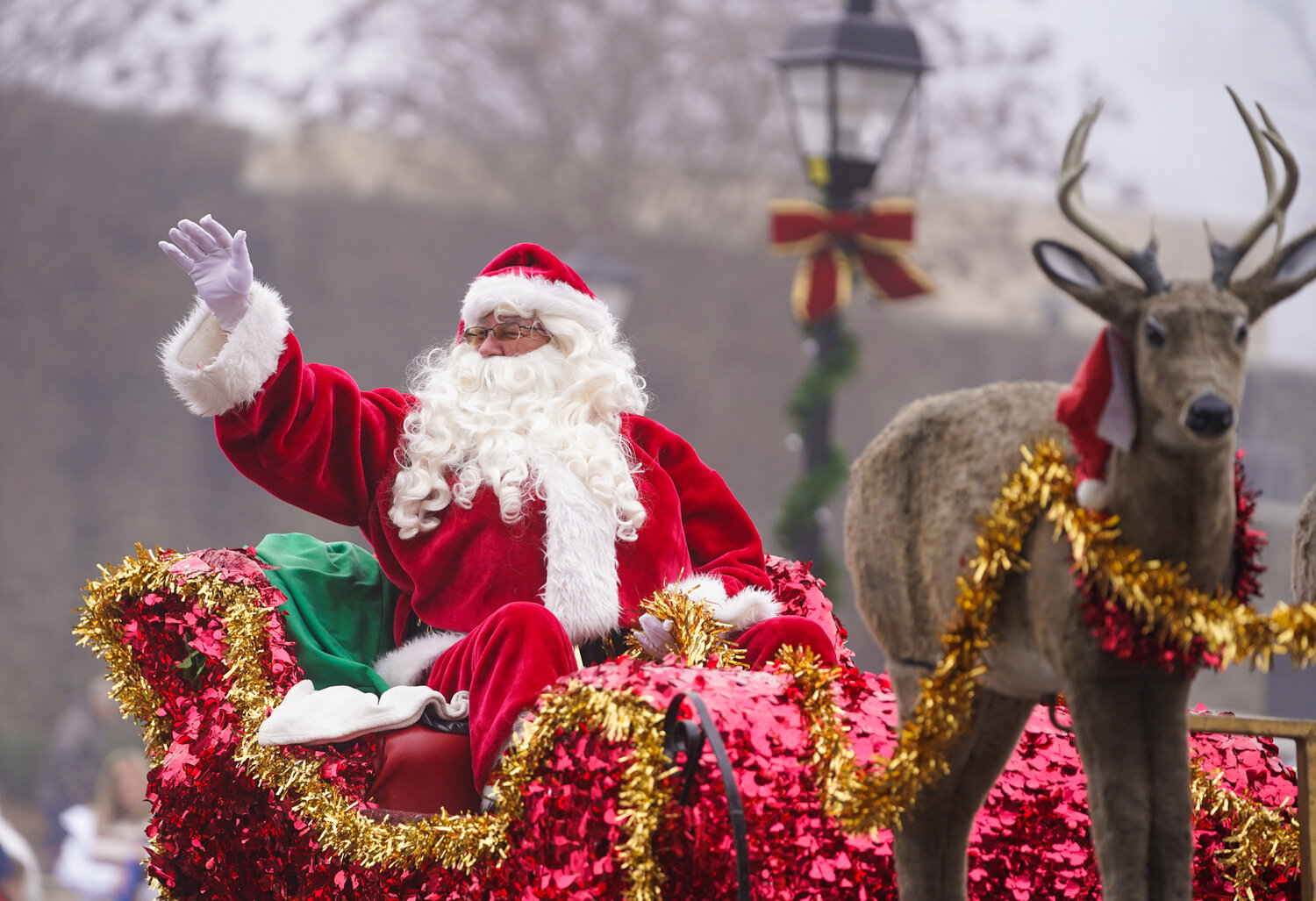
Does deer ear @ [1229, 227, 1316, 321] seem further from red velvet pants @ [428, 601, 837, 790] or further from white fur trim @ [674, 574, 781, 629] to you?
white fur trim @ [674, 574, 781, 629]

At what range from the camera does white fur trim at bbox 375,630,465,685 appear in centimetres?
314

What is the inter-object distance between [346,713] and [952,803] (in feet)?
4.13

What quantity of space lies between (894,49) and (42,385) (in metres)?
10.4

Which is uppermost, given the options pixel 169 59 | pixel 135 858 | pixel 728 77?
pixel 728 77

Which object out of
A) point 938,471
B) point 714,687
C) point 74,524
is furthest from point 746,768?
point 74,524

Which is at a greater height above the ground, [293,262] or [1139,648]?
[293,262]

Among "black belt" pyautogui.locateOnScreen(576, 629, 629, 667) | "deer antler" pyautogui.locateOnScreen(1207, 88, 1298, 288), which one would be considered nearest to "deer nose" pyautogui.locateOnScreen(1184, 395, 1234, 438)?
"deer antler" pyautogui.locateOnScreen(1207, 88, 1298, 288)

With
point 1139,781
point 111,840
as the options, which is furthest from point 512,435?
point 111,840

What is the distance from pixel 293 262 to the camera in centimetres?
1445

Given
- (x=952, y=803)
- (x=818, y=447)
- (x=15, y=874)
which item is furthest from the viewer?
(x=15, y=874)

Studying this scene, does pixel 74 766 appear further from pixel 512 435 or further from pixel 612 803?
pixel 612 803

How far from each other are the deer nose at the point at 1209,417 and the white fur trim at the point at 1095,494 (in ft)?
0.53

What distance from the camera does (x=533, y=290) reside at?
11.8 ft

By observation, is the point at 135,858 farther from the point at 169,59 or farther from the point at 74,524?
the point at 169,59
